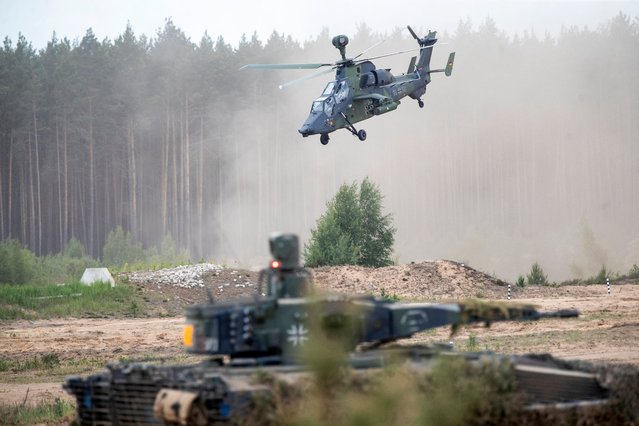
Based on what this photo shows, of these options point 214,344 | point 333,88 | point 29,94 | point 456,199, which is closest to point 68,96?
point 29,94

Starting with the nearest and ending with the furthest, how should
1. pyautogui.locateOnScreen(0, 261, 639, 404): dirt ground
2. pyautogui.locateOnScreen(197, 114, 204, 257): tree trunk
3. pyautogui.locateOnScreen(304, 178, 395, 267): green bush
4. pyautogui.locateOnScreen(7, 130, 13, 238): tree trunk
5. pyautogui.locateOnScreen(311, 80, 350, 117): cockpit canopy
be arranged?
pyautogui.locateOnScreen(0, 261, 639, 404): dirt ground < pyautogui.locateOnScreen(311, 80, 350, 117): cockpit canopy < pyautogui.locateOnScreen(304, 178, 395, 267): green bush < pyautogui.locateOnScreen(7, 130, 13, 238): tree trunk < pyautogui.locateOnScreen(197, 114, 204, 257): tree trunk

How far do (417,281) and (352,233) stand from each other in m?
5.65

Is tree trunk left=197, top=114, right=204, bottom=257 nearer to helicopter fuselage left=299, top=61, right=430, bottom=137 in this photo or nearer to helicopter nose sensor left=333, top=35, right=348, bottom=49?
helicopter fuselage left=299, top=61, right=430, bottom=137

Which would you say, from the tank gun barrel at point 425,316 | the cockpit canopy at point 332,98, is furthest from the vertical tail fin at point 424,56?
the tank gun barrel at point 425,316

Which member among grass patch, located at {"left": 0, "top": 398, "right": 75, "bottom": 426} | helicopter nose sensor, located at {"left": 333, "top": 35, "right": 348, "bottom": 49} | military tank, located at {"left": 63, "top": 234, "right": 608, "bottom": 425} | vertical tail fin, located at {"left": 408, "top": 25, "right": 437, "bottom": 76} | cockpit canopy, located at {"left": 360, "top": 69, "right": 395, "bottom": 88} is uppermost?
vertical tail fin, located at {"left": 408, "top": 25, "right": 437, "bottom": 76}

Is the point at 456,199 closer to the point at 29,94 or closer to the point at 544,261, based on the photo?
the point at 544,261

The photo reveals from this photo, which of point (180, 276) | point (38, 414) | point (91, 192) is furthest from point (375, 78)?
point (91, 192)

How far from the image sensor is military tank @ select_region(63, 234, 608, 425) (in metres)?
10.9

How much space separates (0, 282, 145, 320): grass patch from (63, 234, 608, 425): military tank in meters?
26.2

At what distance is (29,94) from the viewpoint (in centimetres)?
7656

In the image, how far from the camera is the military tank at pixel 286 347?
35.9 feet

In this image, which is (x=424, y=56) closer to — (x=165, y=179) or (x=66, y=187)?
(x=165, y=179)

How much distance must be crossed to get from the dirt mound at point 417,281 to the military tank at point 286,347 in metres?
27.5

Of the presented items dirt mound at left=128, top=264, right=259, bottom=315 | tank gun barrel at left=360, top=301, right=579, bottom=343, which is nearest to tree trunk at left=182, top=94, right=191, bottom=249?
dirt mound at left=128, top=264, right=259, bottom=315
